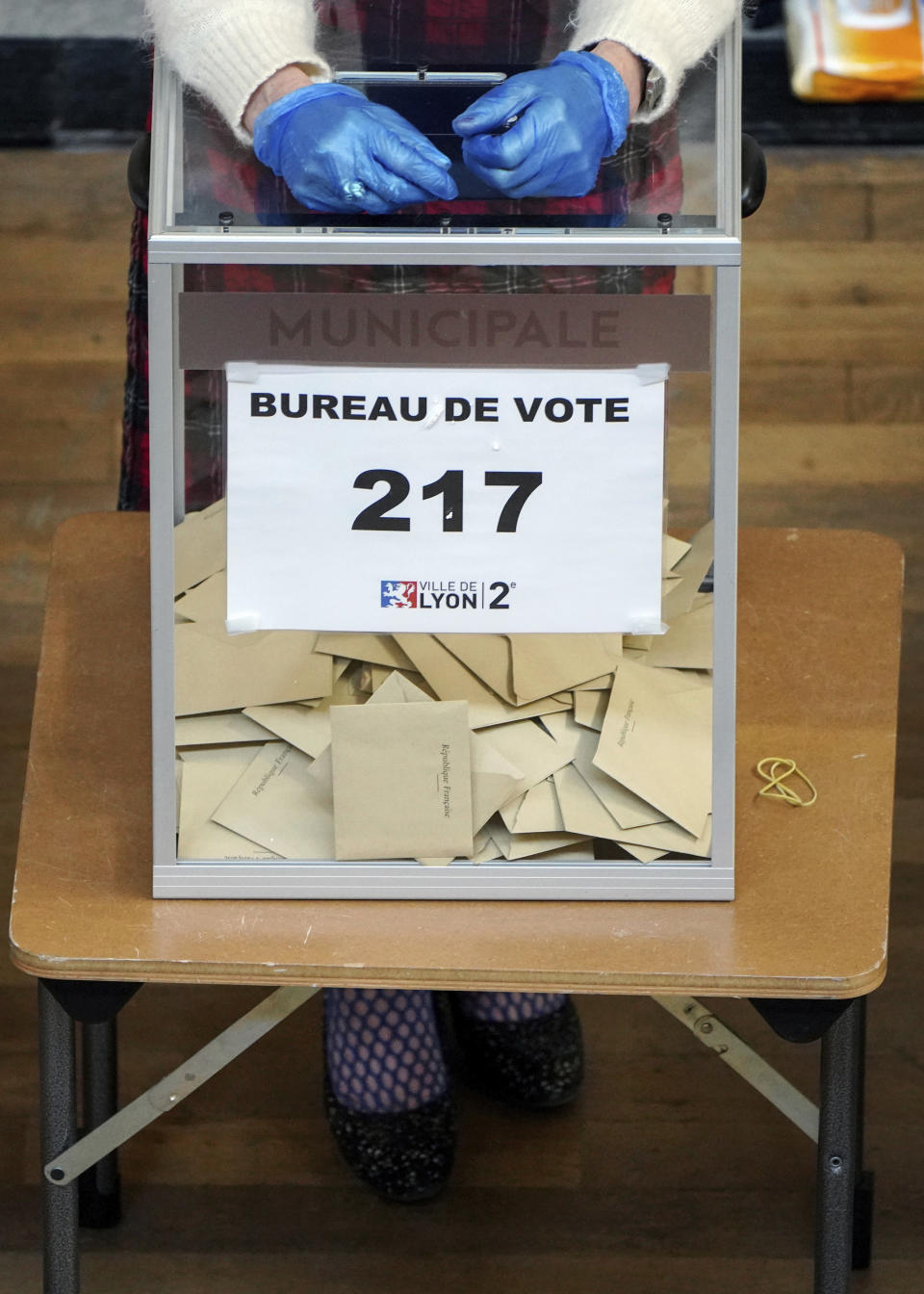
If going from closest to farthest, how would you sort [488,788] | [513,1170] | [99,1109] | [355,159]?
[355,159], [488,788], [99,1109], [513,1170]

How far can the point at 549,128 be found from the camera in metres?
1.19

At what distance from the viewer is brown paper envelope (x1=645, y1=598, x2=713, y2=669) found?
1.29 m

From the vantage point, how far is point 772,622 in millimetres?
1571

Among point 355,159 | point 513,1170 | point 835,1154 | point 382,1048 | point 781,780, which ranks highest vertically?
point 355,159

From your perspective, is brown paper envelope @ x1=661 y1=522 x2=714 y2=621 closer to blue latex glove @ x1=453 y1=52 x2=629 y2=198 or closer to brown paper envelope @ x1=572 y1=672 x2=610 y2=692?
brown paper envelope @ x1=572 y1=672 x2=610 y2=692

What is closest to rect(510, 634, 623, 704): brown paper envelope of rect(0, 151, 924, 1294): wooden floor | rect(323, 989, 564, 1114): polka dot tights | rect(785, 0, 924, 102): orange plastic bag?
rect(323, 989, 564, 1114): polka dot tights

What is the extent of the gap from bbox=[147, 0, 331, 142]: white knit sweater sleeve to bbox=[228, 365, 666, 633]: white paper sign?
7.8 inches

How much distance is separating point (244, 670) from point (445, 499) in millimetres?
196

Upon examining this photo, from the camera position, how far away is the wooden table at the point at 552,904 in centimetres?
119

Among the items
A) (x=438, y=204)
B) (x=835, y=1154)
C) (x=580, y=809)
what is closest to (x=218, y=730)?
(x=580, y=809)

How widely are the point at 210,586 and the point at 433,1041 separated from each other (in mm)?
733

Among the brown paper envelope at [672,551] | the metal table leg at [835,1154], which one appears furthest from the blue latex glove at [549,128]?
the metal table leg at [835,1154]

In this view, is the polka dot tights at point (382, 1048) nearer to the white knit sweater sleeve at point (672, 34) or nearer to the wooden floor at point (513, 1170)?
the wooden floor at point (513, 1170)

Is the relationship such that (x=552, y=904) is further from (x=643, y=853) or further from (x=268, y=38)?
(x=268, y=38)
